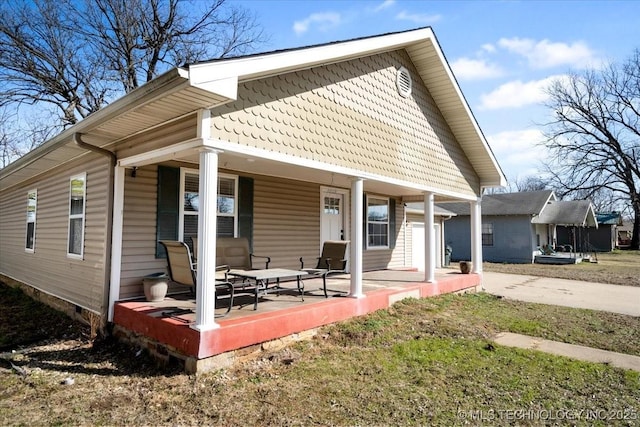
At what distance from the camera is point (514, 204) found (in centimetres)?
2270

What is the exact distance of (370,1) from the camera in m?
6.86

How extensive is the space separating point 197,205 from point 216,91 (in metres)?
3.05

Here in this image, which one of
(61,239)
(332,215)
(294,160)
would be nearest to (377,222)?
(332,215)

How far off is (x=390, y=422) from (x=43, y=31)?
20.8 m

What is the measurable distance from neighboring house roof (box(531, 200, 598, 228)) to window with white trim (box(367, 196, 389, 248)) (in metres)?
15.3

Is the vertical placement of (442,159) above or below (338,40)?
below

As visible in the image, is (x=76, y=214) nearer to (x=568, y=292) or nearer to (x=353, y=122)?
(x=353, y=122)

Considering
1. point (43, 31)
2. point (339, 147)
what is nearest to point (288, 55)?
point (339, 147)

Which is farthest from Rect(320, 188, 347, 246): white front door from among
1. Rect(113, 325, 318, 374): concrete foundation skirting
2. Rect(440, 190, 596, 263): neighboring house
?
Rect(440, 190, 596, 263): neighboring house

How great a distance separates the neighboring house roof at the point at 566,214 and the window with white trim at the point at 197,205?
2067 centimetres

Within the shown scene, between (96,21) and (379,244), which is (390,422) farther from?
(96,21)

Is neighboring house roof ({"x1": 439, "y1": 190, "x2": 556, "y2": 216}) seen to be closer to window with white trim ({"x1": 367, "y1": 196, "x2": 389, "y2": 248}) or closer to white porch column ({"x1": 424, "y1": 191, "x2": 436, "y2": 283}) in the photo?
window with white trim ({"x1": 367, "y1": 196, "x2": 389, "y2": 248})

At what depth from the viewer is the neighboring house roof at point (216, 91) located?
390 cm

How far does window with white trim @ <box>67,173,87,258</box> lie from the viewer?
6.55m
